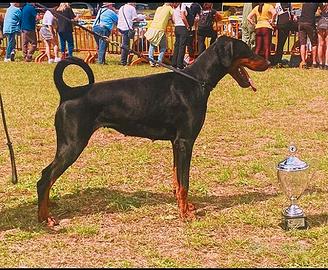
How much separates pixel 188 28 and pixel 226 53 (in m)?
11.7

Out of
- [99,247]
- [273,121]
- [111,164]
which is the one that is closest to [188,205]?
[99,247]

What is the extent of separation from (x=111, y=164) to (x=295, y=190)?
8.99 feet

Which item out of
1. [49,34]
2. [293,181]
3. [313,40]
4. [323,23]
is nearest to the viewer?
[293,181]

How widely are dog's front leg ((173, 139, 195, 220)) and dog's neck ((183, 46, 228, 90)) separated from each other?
1.74 ft

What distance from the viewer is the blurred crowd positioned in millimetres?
16219

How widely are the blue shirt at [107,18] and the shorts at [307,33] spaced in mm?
5296

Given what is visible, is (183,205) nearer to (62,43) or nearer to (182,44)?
(182,44)

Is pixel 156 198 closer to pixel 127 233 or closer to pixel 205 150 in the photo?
pixel 127 233

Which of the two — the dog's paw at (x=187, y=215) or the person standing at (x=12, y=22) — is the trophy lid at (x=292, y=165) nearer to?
the dog's paw at (x=187, y=215)

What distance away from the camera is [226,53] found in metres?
5.12

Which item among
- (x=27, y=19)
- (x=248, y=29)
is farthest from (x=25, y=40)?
(x=248, y=29)

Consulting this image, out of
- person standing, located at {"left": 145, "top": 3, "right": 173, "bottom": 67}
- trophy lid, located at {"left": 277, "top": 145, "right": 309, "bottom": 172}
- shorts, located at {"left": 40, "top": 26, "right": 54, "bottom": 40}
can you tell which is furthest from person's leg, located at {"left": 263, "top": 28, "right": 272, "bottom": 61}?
trophy lid, located at {"left": 277, "top": 145, "right": 309, "bottom": 172}

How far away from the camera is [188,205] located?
205 inches

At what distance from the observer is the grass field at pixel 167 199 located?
4.38 metres
